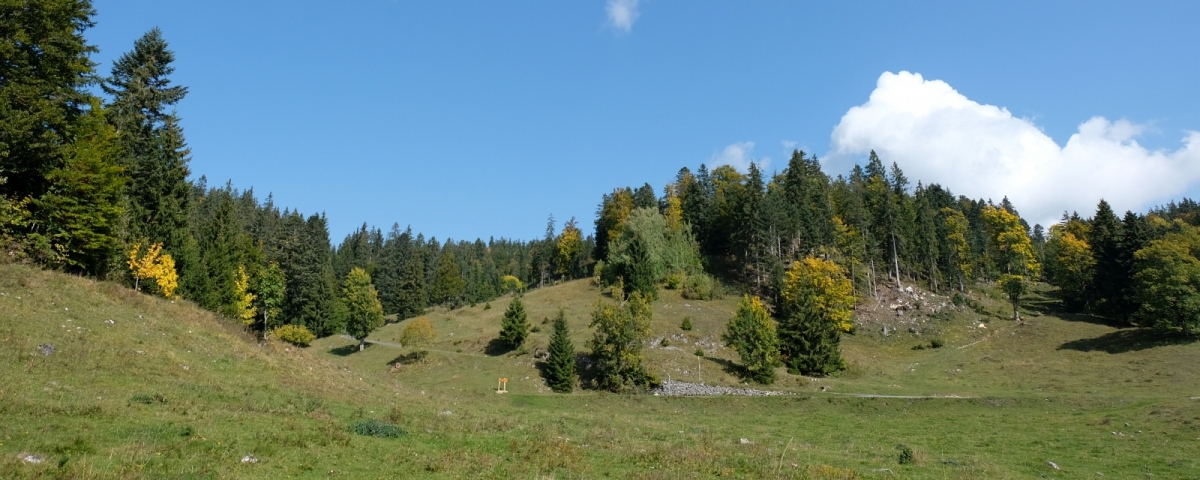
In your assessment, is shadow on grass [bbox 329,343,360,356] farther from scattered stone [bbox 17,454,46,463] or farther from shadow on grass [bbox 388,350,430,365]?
scattered stone [bbox 17,454,46,463]

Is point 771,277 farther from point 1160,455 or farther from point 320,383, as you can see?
point 320,383

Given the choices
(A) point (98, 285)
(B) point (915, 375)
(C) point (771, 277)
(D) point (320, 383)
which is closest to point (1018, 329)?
(B) point (915, 375)

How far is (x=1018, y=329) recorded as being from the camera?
74.8 metres

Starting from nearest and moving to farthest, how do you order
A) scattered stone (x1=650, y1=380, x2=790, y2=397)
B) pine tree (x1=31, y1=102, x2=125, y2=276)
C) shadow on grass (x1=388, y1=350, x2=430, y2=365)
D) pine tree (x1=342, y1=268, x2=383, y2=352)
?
pine tree (x1=31, y1=102, x2=125, y2=276) < scattered stone (x1=650, y1=380, x2=790, y2=397) < shadow on grass (x1=388, y1=350, x2=430, y2=365) < pine tree (x1=342, y1=268, x2=383, y2=352)

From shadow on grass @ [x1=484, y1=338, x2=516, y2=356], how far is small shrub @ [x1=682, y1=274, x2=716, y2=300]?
97.5ft

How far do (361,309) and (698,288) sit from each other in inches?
1879

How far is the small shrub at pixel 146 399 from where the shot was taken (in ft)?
53.5

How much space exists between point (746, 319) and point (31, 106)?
52.9m

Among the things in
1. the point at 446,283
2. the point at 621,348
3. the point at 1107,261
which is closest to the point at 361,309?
the point at 621,348

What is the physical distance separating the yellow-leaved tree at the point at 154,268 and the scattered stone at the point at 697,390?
129 feet

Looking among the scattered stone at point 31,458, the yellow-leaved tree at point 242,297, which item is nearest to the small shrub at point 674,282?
the yellow-leaved tree at point 242,297

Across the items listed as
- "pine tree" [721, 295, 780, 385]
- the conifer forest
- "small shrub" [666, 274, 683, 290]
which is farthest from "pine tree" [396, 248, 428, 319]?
"pine tree" [721, 295, 780, 385]

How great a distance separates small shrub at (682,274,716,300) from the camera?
3364 inches

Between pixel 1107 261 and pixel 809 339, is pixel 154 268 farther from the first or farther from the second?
pixel 1107 261
